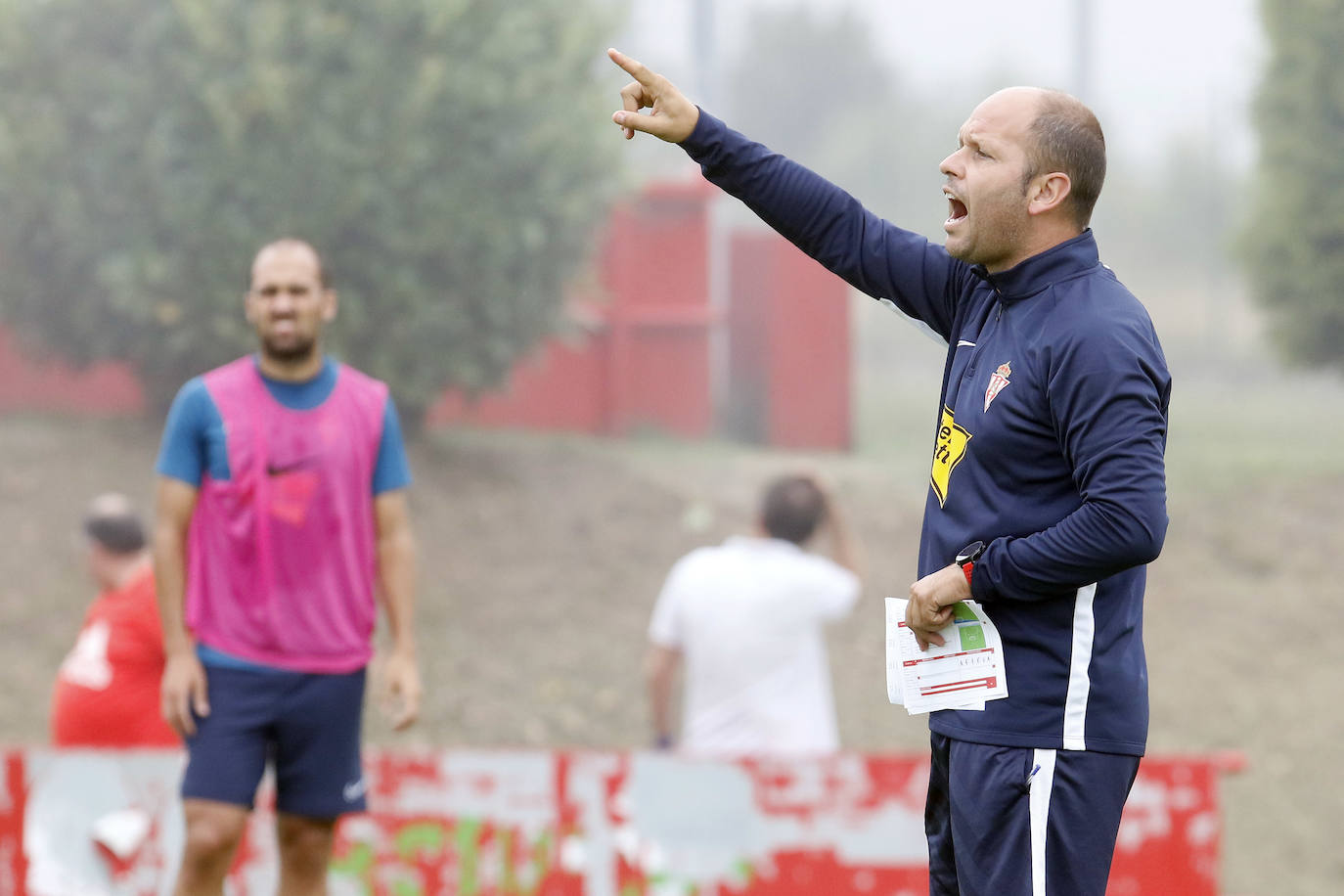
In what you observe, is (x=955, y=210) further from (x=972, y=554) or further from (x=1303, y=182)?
(x=1303, y=182)

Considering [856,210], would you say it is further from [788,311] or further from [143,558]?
[788,311]

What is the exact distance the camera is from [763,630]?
16.1 feet

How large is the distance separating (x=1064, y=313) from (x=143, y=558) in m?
3.81

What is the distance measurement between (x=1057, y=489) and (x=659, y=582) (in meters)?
8.56

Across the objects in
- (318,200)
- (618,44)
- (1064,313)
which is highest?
(618,44)

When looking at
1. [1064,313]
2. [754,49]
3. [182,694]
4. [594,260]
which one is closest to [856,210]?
[1064,313]

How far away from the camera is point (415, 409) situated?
11031mm

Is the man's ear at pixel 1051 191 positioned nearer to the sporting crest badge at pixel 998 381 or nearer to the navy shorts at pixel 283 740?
the sporting crest badge at pixel 998 381

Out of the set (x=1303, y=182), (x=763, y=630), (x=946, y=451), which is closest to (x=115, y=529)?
(x=763, y=630)

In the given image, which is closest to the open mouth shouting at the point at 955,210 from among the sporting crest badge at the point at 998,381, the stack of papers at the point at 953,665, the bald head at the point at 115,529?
the sporting crest badge at the point at 998,381

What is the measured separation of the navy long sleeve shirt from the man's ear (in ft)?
0.25

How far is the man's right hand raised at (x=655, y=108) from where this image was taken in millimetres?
2414

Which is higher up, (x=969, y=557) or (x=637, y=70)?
(x=637, y=70)

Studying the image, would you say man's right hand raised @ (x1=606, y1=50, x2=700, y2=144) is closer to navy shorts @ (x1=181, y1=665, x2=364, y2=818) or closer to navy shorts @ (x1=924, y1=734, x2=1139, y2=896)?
navy shorts @ (x1=924, y1=734, x2=1139, y2=896)
